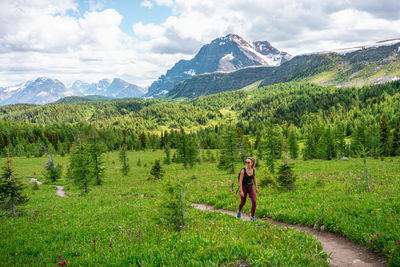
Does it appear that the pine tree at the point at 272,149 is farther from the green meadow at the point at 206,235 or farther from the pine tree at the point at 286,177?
the green meadow at the point at 206,235

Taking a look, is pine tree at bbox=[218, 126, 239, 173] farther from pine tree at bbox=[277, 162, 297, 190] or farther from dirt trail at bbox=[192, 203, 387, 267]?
dirt trail at bbox=[192, 203, 387, 267]

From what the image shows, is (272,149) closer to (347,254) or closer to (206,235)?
(347,254)

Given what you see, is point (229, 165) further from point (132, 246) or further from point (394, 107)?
point (394, 107)

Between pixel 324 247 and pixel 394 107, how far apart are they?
190686mm

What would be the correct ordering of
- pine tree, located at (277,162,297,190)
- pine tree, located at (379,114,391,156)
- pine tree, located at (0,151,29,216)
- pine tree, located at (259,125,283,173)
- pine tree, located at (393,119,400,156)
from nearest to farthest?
1. pine tree, located at (0,151,29,216)
2. pine tree, located at (277,162,297,190)
3. pine tree, located at (259,125,283,173)
4. pine tree, located at (393,119,400,156)
5. pine tree, located at (379,114,391,156)

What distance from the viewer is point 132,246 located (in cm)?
739

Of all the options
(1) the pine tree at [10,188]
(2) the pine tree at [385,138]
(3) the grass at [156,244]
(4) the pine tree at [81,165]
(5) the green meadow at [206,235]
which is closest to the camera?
(3) the grass at [156,244]

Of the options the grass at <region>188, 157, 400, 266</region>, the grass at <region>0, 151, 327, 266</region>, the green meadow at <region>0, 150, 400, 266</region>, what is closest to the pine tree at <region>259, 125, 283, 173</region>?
the grass at <region>188, 157, 400, 266</region>

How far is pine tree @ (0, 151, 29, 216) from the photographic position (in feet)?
49.0

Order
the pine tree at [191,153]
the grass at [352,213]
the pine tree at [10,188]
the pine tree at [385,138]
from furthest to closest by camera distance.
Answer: the pine tree at [385,138] → the pine tree at [191,153] → the pine tree at [10,188] → the grass at [352,213]

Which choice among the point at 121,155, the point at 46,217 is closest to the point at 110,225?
the point at 46,217

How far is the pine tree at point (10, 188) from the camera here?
14.9 meters

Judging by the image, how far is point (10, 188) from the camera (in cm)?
1516

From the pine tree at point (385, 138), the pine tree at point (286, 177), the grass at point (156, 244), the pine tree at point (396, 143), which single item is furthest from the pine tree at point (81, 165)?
the pine tree at point (396, 143)
